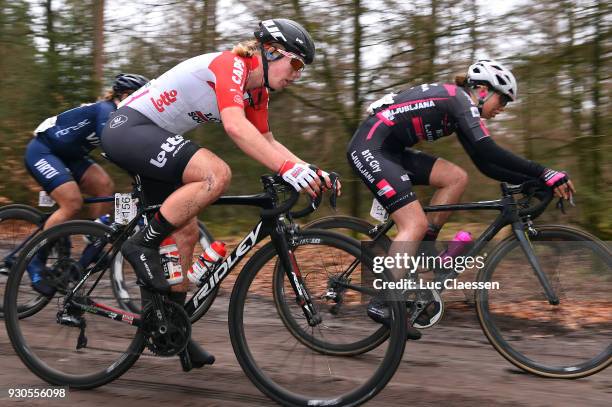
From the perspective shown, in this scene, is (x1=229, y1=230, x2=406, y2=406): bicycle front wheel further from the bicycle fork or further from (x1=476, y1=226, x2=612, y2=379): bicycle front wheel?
the bicycle fork

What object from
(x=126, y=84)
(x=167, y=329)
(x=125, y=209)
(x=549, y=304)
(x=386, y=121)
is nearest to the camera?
(x=167, y=329)

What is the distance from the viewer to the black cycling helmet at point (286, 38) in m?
3.98

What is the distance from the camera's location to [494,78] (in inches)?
194

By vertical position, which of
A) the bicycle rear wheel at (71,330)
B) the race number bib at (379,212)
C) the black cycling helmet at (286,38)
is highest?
the black cycling helmet at (286,38)

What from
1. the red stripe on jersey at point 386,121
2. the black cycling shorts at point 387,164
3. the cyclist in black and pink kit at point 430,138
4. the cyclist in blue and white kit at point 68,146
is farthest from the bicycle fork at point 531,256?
the cyclist in blue and white kit at point 68,146

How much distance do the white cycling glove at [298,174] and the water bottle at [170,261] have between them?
3.00 feet

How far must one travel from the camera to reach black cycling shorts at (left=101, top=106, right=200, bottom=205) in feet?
12.9

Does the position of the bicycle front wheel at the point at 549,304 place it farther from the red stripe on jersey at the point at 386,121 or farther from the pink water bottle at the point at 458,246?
the red stripe on jersey at the point at 386,121

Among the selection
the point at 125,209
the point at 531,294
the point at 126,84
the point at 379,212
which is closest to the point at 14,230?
the point at 126,84

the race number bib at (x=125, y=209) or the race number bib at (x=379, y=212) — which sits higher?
the race number bib at (x=125, y=209)

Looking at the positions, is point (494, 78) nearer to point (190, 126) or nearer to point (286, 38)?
point (286, 38)

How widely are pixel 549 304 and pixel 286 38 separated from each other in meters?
2.41

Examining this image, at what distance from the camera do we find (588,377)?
455cm

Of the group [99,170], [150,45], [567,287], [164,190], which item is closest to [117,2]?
[150,45]
